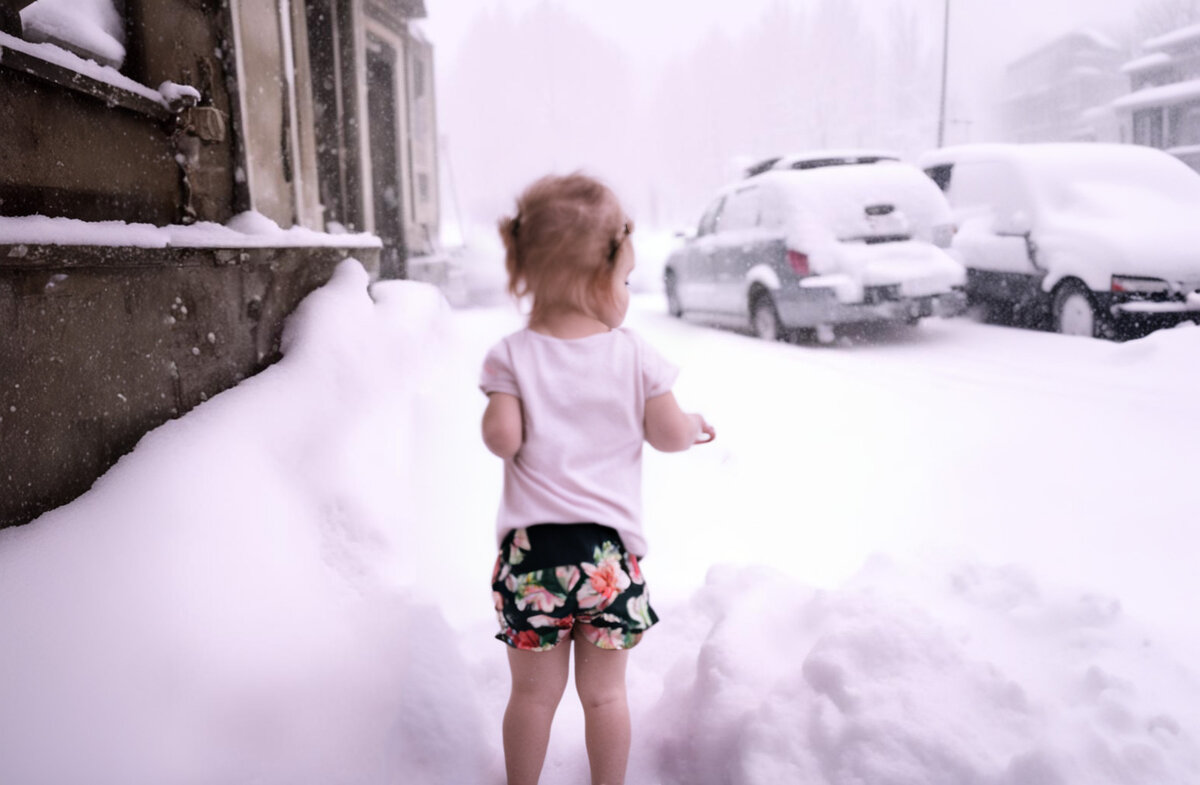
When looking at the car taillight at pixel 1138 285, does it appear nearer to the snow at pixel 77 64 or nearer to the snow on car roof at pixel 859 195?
the snow on car roof at pixel 859 195

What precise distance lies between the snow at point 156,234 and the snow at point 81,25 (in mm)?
559

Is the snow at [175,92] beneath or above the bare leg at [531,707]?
above

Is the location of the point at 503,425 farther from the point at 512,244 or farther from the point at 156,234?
the point at 156,234

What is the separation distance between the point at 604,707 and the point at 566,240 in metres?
0.93

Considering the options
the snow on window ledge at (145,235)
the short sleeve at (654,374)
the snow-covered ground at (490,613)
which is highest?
the snow on window ledge at (145,235)

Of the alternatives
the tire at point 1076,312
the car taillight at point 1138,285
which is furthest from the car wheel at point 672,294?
the car taillight at point 1138,285

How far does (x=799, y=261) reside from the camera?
279 inches

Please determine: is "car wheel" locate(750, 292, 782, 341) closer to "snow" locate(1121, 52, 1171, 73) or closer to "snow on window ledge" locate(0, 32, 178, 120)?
"snow" locate(1121, 52, 1171, 73)

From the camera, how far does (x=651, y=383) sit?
5.09 ft

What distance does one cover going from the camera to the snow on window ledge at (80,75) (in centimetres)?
190

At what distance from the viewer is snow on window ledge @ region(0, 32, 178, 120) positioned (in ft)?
6.23

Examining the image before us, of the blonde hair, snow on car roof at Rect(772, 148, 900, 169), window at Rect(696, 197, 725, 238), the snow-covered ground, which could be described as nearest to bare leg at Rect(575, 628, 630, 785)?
the snow-covered ground

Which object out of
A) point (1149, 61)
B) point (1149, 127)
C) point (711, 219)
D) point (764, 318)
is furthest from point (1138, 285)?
point (711, 219)

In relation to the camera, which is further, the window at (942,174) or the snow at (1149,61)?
the window at (942,174)
